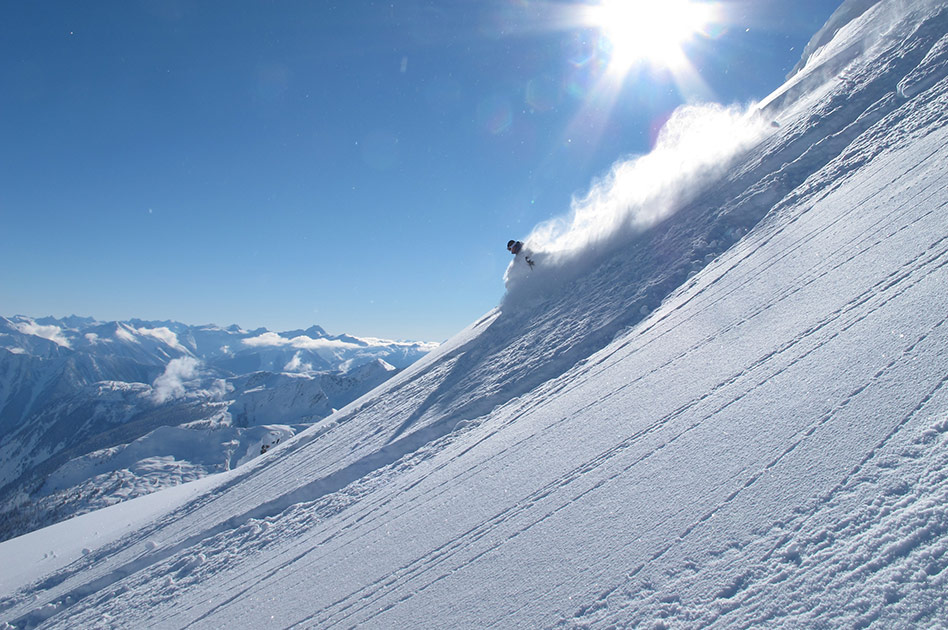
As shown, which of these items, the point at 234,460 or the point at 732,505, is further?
the point at 234,460

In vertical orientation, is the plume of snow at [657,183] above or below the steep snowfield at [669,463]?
above

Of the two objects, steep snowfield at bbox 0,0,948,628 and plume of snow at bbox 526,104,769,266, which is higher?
plume of snow at bbox 526,104,769,266

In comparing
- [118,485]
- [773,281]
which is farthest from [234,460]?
[773,281]

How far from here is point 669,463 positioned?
4.81m

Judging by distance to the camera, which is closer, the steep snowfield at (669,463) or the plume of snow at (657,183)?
the steep snowfield at (669,463)

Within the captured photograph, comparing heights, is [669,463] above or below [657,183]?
below

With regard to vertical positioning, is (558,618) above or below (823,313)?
below

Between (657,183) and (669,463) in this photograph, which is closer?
(669,463)

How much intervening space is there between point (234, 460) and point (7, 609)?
17735cm

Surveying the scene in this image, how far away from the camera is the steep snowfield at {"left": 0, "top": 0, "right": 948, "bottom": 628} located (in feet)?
11.0

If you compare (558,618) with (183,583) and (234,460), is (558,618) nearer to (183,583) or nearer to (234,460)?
(183,583)

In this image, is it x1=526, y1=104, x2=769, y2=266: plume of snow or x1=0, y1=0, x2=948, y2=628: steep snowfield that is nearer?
x1=0, y1=0, x2=948, y2=628: steep snowfield

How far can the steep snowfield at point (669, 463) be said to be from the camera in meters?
3.34

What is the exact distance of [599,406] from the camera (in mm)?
7164
